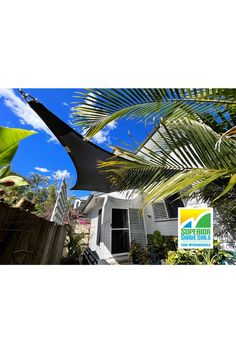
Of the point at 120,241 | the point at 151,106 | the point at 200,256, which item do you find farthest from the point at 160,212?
the point at 151,106

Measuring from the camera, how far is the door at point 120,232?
2.57 metres

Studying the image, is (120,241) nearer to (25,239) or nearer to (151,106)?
(25,239)

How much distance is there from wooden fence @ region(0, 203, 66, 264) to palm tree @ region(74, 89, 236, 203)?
2.77 feet

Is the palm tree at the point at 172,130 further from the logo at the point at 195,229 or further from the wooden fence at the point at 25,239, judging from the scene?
the wooden fence at the point at 25,239

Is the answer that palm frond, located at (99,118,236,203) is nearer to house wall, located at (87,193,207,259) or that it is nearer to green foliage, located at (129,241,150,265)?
house wall, located at (87,193,207,259)

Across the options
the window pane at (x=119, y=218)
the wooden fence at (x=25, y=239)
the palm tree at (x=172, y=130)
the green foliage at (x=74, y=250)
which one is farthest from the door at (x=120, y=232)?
the palm tree at (x=172, y=130)

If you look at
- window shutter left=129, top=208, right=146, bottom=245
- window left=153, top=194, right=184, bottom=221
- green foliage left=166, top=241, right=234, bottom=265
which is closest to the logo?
green foliage left=166, top=241, right=234, bottom=265

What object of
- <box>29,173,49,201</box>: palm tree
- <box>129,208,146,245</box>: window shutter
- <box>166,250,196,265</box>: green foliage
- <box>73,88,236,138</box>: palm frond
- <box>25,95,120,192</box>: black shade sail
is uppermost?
<box>25,95,120,192</box>: black shade sail

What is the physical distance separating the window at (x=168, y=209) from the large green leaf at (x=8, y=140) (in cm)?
160

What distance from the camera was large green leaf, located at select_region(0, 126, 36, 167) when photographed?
0.99 metres

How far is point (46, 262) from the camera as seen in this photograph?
1694mm
